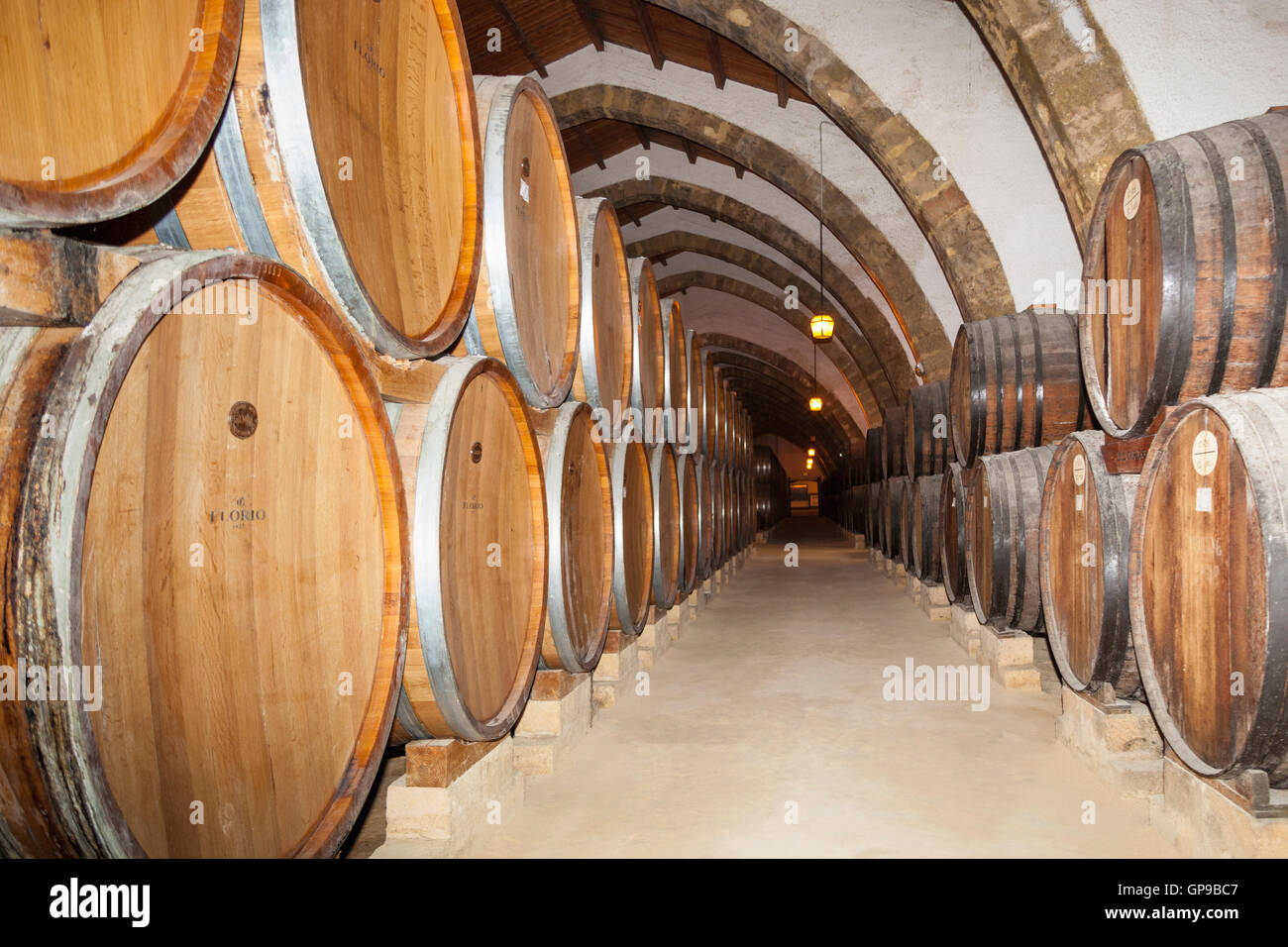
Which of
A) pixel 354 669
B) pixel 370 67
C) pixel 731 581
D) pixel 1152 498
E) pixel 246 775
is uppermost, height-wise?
pixel 370 67

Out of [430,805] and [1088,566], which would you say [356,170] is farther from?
[1088,566]

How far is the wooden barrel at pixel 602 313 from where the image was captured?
11.9 ft

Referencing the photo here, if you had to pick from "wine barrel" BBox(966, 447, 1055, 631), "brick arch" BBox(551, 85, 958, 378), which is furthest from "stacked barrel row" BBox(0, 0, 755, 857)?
"brick arch" BBox(551, 85, 958, 378)

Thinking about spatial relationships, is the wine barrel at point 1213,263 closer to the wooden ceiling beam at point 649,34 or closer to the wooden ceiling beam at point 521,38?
the wooden ceiling beam at point 649,34

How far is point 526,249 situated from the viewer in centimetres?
286

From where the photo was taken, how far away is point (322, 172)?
150 cm

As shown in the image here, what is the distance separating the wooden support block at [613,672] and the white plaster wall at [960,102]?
4951 millimetres

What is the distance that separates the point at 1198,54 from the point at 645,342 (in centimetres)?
362

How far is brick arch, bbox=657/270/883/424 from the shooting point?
1684cm

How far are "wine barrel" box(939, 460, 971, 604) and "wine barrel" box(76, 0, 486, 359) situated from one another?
4372 mm

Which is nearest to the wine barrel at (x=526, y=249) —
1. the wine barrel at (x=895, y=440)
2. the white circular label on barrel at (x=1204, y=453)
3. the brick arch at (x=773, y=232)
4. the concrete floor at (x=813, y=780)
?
the concrete floor at (x=813, y=780)
